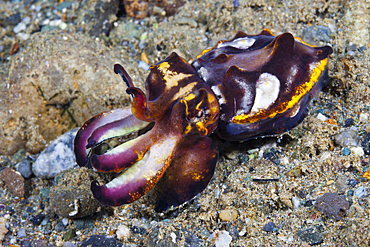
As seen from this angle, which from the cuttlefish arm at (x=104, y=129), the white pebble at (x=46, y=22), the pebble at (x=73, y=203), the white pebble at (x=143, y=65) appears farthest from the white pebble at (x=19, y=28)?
the pebble at (x=73, y=203)

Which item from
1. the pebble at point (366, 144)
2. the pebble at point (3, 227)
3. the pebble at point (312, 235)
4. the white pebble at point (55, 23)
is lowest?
the pebble at point (312, 235)

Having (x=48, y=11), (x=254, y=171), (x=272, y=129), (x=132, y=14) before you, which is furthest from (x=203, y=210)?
(x=48, y=11)

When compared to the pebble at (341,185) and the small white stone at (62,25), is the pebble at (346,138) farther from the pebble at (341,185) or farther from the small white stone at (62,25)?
the small white stone at (62,25)

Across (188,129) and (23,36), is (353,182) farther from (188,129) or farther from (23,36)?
(23,36)

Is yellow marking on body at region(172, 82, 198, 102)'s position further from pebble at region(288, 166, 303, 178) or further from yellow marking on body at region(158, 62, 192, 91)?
pebble at region(288, 166, 303, 178)

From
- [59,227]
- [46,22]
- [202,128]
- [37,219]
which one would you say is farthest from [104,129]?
[46,22]

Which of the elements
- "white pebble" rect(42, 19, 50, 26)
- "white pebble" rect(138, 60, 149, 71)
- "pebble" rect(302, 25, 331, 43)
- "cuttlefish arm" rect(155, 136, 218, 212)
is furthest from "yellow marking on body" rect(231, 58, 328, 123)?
"white pebble" rect(42, 19, 50, 26)
